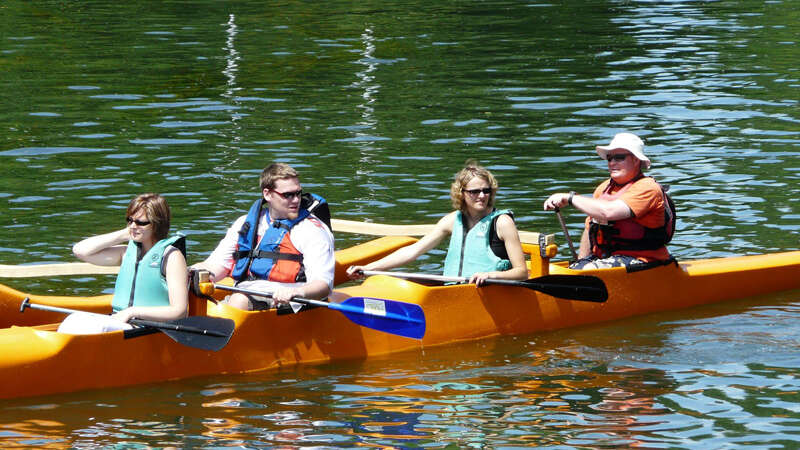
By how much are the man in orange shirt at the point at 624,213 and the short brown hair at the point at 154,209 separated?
2.97 metres

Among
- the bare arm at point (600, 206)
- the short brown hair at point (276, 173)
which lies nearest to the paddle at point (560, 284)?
the bare arm at point (600, 206)

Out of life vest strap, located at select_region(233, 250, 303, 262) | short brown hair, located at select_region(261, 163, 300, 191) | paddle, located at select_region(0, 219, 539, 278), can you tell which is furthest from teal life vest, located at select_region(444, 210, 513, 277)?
short brown hair, located at select_region(261, 163, 300, 191)

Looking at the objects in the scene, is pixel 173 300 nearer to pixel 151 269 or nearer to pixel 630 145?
pixel 151 269

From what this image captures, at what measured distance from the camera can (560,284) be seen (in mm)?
9734

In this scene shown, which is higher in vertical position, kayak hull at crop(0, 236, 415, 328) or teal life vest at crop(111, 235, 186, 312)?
teal life vest at crop(111, 235, 186, 312)

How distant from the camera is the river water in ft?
26.1

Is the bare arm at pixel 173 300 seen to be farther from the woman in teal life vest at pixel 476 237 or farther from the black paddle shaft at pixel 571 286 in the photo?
the black paddle shaft at pixel 571 286

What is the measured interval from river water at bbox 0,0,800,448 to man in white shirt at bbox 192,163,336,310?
1.88 feet

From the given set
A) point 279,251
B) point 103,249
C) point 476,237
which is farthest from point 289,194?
point 476,237

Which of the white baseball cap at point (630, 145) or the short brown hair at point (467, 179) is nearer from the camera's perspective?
the short brown hair at point (467, 179)

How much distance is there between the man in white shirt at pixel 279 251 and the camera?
870cm

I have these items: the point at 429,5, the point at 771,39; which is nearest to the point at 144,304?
the point at 771,39

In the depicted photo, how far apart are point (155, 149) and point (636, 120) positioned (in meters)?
6.17

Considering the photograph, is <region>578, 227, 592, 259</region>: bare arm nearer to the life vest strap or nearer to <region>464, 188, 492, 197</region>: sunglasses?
<region>464, 188, 492, 197</region>: sunglasses
